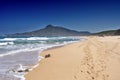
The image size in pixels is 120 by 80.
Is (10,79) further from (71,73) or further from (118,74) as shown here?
(118,74)

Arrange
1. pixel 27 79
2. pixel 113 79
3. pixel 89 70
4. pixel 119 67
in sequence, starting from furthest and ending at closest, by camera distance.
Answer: pixel 119 67 → pixel 89 70 → pixel 27 79 → pixel 113 79

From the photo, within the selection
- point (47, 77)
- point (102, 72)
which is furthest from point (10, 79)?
point (102, 72)

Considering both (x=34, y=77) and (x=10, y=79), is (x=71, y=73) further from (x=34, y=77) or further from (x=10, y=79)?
(x=10, y=79)

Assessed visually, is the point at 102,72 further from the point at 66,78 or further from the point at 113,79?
the point at 66,78

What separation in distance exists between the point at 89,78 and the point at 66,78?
27.7 inches

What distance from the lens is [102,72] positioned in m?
7.11

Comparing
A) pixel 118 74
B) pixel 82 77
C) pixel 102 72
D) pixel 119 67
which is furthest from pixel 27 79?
pixel 119 67

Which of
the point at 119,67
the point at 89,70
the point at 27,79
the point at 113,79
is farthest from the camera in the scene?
the point at 119,67

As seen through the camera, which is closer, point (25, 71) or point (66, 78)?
point (66, 78)

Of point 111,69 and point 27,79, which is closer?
point 27,79

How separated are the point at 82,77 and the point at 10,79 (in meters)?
2.30

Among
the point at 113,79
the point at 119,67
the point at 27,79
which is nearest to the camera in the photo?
the point at 113,79

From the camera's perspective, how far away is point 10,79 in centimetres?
696

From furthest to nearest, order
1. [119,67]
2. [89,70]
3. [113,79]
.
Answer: [119,67] < [89,70] < [113,79]
